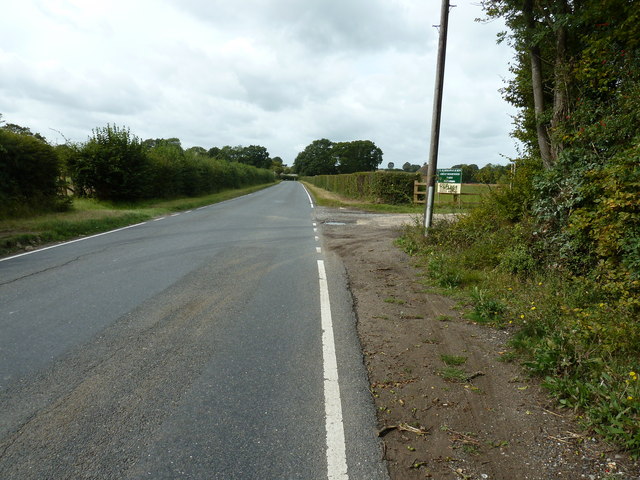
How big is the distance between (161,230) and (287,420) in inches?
474

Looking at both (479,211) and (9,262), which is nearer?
(9,262)

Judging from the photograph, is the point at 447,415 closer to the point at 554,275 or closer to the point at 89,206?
the point at 554,275

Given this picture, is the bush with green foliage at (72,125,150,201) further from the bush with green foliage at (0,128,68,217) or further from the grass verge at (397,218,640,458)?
the grass verge at (397,218,640,458)

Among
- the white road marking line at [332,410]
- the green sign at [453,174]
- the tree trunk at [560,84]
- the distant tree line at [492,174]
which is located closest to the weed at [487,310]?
the white road marking line at [332,410]

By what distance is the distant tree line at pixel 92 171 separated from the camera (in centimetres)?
1480

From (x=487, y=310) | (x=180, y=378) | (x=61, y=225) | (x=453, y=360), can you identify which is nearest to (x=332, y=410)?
(x=180, y=378)

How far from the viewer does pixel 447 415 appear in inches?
136

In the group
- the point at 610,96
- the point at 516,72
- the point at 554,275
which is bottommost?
the point at 554,275

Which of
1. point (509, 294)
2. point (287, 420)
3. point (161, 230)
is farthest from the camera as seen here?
point (161, 230)

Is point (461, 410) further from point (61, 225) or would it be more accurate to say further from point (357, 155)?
point (357, 155)

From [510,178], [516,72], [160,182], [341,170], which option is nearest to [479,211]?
[510,178]

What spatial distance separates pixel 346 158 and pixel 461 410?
13520 cm

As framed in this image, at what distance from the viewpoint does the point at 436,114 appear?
38.9 feet

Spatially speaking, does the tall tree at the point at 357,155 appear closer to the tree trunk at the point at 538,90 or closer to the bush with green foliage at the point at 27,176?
the bush with green foliage at the point at 27,176
